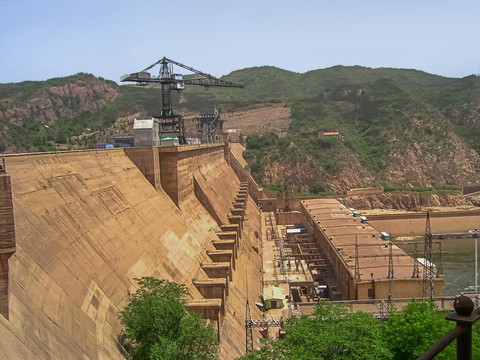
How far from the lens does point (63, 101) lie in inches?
4604

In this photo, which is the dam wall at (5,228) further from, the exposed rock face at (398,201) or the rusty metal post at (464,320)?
the exposed rock face at (398,201)

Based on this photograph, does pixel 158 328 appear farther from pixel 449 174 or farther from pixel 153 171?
pixel 449 174

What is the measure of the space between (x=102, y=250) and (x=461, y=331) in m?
14.8

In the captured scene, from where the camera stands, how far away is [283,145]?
84250mm

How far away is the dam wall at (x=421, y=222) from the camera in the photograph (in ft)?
197

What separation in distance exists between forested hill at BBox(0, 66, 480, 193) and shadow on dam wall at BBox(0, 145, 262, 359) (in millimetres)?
40038

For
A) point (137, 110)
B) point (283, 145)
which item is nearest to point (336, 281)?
point (283, 145)

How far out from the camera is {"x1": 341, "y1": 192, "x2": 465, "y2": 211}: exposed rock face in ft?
234

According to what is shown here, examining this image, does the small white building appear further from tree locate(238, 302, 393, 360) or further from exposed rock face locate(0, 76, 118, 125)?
exposed rock face locate(0, 76, 118, 125)

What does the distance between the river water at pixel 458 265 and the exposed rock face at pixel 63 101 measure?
8566cm

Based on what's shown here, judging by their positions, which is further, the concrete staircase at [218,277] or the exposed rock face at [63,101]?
the exposed rock face at [63,101]

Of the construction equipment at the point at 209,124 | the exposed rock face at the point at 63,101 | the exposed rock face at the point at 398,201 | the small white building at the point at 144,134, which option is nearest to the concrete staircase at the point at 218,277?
the small white building at the point at 144,134

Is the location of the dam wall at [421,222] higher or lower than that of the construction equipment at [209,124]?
lower

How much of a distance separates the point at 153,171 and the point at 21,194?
12.2 metres
